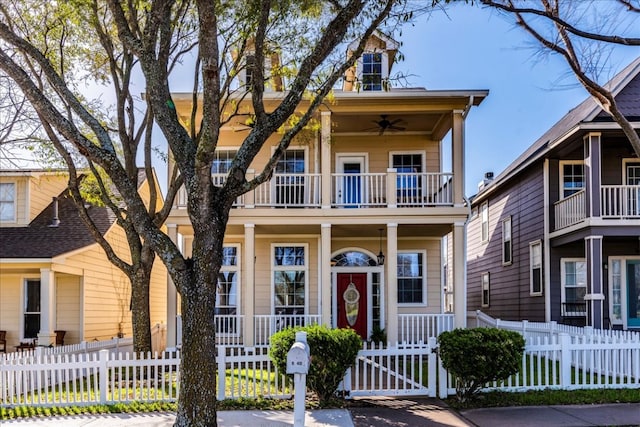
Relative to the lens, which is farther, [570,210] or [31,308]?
[31,308]

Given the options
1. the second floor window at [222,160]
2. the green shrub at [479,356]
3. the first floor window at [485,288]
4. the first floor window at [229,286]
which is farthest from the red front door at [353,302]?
the first floor window at [485,288]

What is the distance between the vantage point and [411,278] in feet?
53.8

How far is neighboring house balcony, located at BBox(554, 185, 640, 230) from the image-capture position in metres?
14.1

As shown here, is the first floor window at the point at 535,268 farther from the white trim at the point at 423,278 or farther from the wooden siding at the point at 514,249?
the white trim at the point at 423,278

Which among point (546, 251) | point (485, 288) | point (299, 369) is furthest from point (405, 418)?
point (485, 288)

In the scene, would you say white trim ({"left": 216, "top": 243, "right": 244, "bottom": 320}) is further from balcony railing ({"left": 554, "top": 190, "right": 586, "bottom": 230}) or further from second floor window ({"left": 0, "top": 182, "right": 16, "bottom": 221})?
balcony railing ({"left": 554, "top": 190, "right": 586, "bottom": 230})

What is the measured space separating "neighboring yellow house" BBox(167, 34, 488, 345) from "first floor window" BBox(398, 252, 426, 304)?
0.03 m

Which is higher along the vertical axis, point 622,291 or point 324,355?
point 622,291

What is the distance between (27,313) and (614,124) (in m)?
16.3

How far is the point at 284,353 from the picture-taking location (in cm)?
923

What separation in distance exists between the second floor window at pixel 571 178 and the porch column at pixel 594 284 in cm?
295

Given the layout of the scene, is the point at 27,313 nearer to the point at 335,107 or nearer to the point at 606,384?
the point at 335,107

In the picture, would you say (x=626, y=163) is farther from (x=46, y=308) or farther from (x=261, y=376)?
(x=46, y=308)

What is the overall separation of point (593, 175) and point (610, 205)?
919mm
